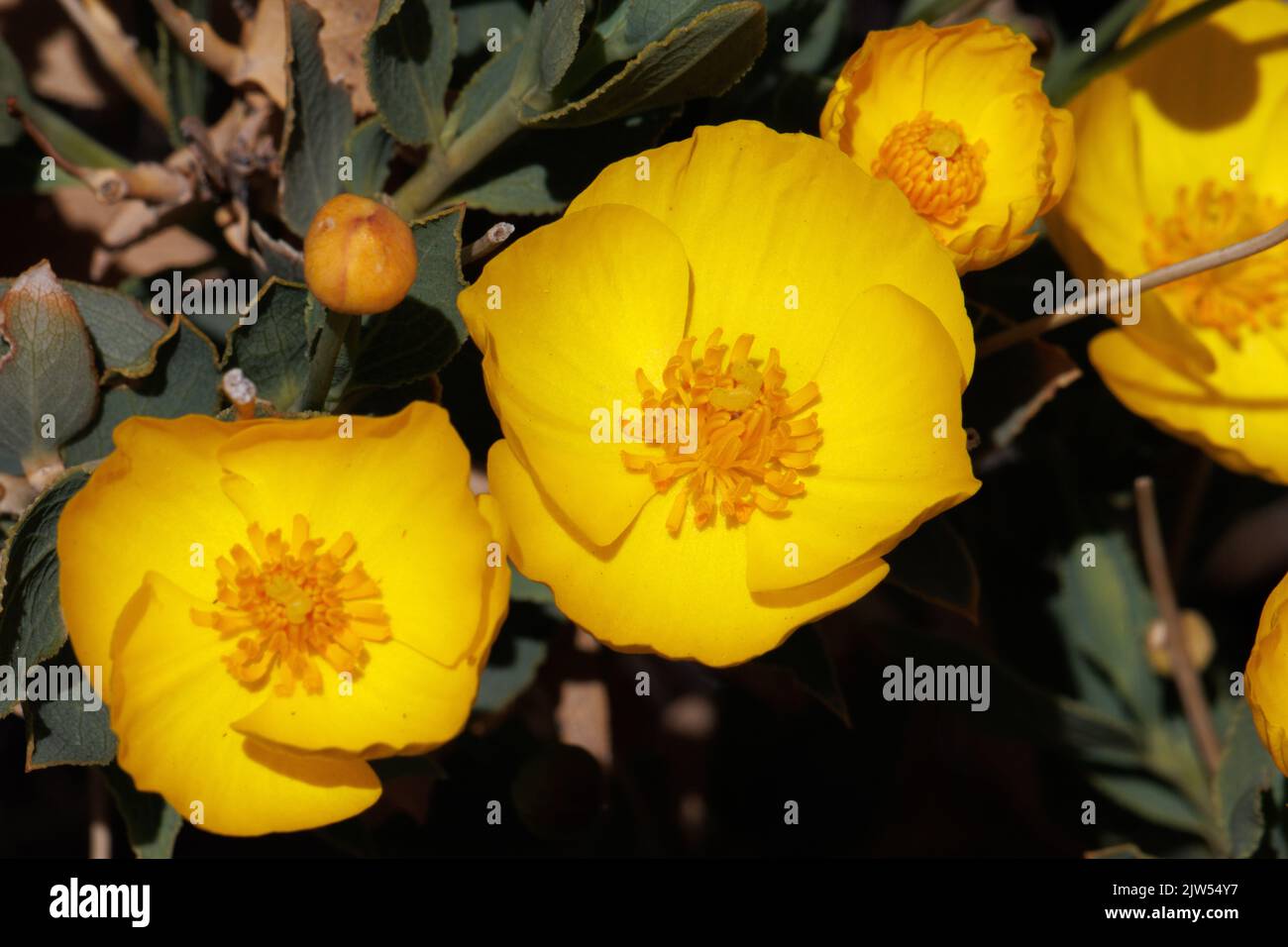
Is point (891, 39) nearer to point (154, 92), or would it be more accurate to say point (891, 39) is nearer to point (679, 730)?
point (154, 92)

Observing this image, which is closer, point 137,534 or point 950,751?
point 137,534

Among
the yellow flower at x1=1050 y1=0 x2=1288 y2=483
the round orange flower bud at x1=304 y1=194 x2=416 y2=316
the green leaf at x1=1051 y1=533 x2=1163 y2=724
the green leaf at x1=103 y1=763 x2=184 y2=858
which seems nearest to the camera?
the round orange flower bud at x1=304 y1=194 x2=416 y2=316

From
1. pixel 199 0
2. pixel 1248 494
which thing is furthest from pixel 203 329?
pixel 1248 494

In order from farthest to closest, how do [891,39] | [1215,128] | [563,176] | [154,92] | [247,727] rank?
1. [1215,128]
2. [154,92]
3. [563,176]
4. [891,39]
5. [247,727]

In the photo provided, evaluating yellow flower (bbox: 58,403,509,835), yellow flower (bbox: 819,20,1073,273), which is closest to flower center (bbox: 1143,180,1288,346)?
yellow flower (bbox: 819,20,1073,273)

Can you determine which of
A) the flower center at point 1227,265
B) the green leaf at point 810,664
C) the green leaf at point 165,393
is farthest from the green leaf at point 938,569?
the green leaf at point 165,393

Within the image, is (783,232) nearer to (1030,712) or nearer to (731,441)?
(731,441)

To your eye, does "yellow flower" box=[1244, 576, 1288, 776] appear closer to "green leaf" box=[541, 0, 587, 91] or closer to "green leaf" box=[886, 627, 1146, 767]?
"green leaf" box=[886, 627, 1146, 767]
